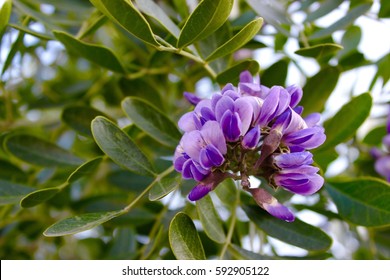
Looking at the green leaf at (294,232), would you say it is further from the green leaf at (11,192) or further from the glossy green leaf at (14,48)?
the glossy green leaf at (14,48)

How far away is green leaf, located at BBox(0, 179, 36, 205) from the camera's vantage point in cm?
112

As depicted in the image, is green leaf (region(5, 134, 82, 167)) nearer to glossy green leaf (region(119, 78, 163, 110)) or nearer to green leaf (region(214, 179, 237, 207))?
glossy green leaf (region(119, 78, 163, 110))

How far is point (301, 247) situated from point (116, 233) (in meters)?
0.67

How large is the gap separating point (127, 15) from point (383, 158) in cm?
93

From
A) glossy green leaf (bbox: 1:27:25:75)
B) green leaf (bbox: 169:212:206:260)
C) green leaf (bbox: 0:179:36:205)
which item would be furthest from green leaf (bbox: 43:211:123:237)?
glossy green leaf (bbox: 1:27:25:75)

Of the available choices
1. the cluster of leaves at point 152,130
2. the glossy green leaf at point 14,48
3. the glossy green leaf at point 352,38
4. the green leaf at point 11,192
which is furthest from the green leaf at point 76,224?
the glossy green leaf at point 352,38

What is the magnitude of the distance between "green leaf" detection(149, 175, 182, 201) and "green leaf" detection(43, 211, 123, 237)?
0.25 ft

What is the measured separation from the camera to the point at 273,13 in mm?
1190

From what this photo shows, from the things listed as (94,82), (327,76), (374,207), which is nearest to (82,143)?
(94,82)

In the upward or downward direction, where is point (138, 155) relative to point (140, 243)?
upward

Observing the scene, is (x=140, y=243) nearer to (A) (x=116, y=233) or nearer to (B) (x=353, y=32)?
(A) (x=116, y=233)

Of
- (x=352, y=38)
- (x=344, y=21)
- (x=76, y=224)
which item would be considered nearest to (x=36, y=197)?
(x=76, y=224)

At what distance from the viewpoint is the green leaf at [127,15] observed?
0.90 meters

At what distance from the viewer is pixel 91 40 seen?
1.75 m
